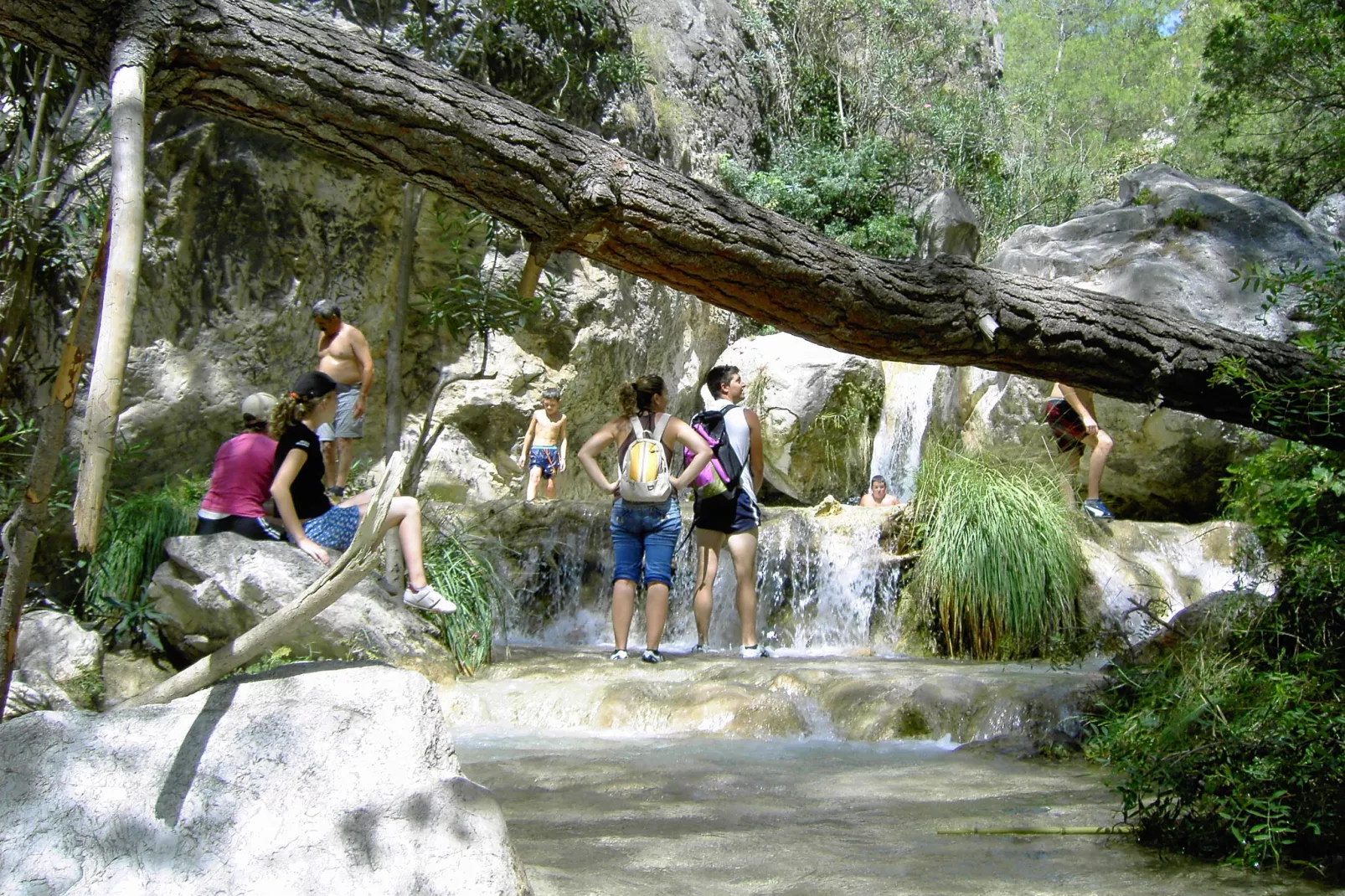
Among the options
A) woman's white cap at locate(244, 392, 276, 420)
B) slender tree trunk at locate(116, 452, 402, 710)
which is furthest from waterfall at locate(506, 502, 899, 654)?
slender tree trunk at locate(116, 452, 402, 710)

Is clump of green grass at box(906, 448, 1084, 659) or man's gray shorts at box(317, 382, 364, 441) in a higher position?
man's gray shorts at box(317, 382, 364, 441)

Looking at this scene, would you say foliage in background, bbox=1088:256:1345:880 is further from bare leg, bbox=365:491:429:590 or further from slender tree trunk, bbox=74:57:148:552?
bare leg, bbox=365:491:429:590

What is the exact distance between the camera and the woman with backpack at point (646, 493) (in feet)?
24.2

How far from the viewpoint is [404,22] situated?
11.9 meters

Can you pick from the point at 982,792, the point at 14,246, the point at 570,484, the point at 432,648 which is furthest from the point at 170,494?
the point at 982,792

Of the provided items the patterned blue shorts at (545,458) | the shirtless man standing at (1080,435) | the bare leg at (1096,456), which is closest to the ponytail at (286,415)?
the patterned blue shorts at (545,458)

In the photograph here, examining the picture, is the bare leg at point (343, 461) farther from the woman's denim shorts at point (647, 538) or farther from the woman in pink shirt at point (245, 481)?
the woman's denim shorts at point (647, 538)

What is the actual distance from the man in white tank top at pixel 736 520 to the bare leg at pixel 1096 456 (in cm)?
356

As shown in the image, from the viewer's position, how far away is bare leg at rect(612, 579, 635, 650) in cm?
765

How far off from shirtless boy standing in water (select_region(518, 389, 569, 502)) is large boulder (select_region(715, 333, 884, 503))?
275cm

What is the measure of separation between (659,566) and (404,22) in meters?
7.28

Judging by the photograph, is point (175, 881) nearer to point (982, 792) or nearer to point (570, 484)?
point (982, 792)

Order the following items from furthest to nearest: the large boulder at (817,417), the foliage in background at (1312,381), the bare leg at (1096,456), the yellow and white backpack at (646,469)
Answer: the large boulder at (817,417) < the bare leg at (1096,456) < the yellow and white backpack at (646,469) < the foliage in background at (1312,381)

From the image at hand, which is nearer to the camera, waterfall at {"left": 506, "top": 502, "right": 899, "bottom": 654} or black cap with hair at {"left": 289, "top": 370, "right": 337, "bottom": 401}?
black cap with hair at {"left": 289, "top": 370, "right": 337, "bottom": 401}
